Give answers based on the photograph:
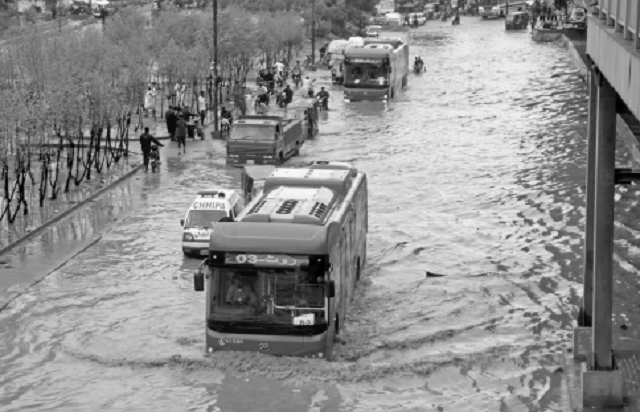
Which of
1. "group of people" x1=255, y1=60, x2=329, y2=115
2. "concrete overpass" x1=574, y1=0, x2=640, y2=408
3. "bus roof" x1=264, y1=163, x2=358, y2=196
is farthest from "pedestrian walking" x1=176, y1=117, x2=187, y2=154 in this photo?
"concrete overpass" x1=574, y1=0, x2=640, y2=408

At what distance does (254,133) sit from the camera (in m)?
44.3

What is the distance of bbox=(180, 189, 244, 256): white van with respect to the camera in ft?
101

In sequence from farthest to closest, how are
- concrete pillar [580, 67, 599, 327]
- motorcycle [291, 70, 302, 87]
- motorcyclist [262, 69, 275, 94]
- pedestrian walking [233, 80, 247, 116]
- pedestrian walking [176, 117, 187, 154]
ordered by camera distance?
motorcycle [291, 70, 302, 87] → motorcyclist [262, 69, 275, 94] → pedestrian walking [233, 80, 247, 116] → pedestrian walking [176, 117, 187, 154] → concrete pillar [580, 67, 599, 327]

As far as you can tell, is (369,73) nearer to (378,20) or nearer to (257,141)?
(257,141)

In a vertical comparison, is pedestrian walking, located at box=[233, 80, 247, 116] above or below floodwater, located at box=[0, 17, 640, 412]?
above

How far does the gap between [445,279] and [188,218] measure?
243 inches

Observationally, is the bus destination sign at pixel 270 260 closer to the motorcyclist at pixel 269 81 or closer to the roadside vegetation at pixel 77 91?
the roadside vegetation at pixel 77 91

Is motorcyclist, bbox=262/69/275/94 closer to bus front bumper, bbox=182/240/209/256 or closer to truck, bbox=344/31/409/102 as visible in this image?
truck, bbox=344/31/409/102

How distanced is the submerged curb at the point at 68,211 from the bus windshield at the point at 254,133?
329 cm

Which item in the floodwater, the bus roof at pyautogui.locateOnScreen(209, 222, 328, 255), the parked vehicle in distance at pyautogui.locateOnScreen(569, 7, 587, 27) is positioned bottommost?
the floodwater

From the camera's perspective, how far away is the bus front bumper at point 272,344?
21188 mm

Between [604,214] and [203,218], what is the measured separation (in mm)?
13742

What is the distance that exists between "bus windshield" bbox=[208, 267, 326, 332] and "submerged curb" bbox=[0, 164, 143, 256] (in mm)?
11401

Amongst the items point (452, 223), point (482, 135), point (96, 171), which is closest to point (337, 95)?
point (482, 135)
